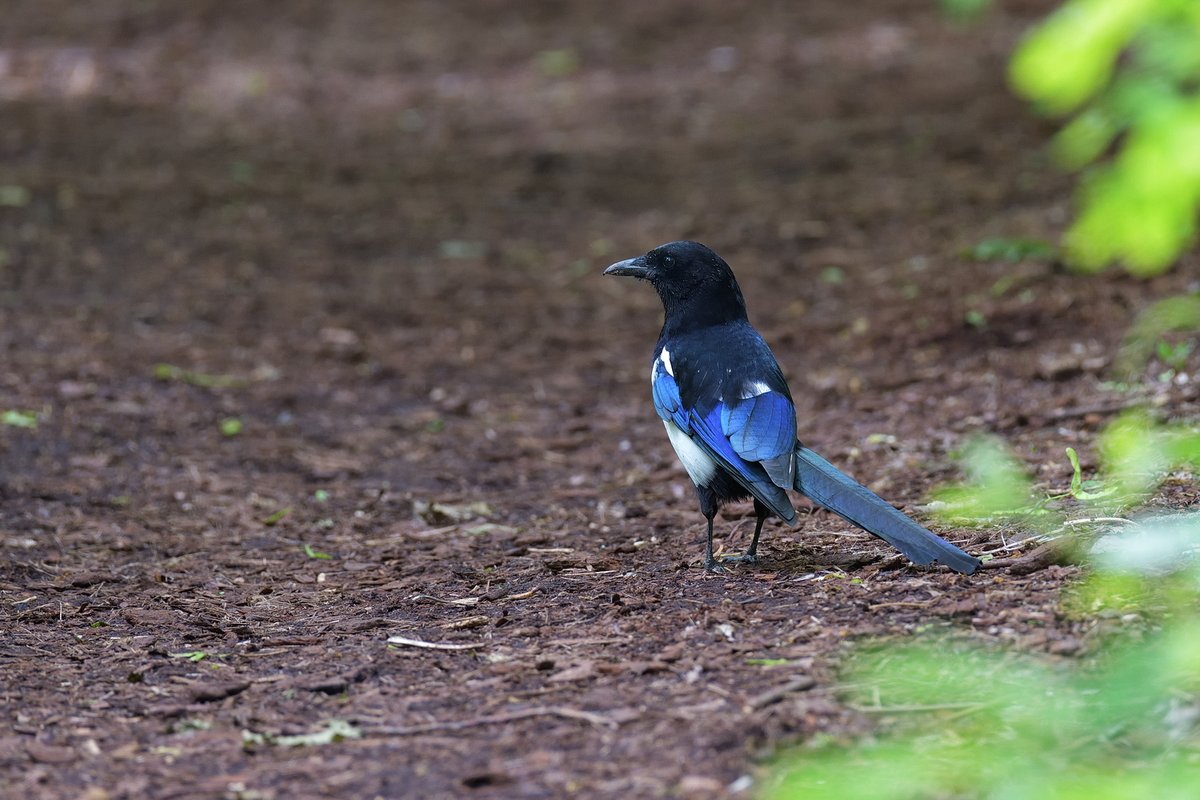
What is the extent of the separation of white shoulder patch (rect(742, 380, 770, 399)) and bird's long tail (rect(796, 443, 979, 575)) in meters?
0.39

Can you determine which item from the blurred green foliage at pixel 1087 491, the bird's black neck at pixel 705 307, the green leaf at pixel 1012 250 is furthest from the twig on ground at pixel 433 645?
the green leaf at pixel 1012 250

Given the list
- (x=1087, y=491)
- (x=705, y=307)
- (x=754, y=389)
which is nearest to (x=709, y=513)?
(x=754, y=389)

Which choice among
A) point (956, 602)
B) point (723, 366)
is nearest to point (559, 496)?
point (723, 366)

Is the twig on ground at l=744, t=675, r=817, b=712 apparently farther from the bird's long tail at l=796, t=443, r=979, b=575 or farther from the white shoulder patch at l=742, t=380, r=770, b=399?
the white shoulder patch at l=742, t=380, r=770, b=399

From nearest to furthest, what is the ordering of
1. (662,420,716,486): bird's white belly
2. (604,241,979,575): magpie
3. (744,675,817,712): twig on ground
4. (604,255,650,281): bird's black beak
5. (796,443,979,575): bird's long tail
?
(744,675,817,712): twig on ground → (796,443,979,575): bird's long tail → (604,241,979,575): magpie → (662,420,716,486): bird's white belly → (604,255,650,281): bird's black beak

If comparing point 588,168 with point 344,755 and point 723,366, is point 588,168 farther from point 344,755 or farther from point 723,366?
point 344,755

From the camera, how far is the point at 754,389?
16.3 feet

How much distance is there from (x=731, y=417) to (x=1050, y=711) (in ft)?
7.86

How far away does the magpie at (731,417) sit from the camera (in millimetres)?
4383

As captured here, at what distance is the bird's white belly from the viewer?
16.4ft

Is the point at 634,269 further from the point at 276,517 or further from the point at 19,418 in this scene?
the point at 19,418

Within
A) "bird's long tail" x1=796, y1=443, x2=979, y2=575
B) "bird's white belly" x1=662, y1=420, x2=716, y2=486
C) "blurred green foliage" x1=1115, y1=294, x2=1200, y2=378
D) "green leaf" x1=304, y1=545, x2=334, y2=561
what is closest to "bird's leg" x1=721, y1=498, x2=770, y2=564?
"bird's white belly" x1=662, y1=420, x2=716, y2=486

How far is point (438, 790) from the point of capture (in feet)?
10.7

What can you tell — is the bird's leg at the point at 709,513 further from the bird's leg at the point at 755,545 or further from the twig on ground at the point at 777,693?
the twig on ground at the point at 777,693
